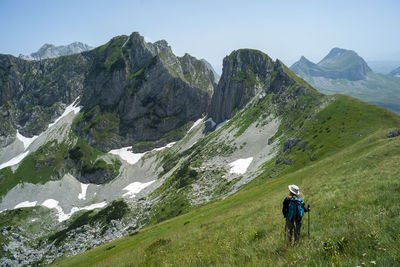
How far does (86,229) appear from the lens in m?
139

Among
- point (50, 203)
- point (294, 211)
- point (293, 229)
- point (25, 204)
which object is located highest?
point (294, 211)

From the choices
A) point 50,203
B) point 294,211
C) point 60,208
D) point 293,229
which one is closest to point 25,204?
point 50,203

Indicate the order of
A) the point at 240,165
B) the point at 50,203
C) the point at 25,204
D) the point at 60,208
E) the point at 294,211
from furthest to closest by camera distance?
the point at 25,204
the point at 50,203
the point at 60,208
the point at 240,165
the point at 294,211

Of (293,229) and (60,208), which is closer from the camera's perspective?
(293,229)

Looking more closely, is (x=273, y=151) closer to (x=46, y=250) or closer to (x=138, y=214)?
(x=138, y=214)

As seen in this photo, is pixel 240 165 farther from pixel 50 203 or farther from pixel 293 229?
pixel 50 203

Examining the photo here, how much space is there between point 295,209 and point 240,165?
4492 inches

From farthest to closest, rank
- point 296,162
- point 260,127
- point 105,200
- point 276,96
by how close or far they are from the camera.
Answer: point 105,200 < point 276,96 < point 260,127 < point 296,162

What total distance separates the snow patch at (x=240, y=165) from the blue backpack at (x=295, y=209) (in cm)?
10483

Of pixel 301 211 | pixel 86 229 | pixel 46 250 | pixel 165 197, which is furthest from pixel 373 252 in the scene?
pixel 46 250

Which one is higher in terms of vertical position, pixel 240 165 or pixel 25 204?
pixel 25 204

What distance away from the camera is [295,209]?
9.43m

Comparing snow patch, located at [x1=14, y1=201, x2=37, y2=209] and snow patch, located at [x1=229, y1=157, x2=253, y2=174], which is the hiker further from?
snow patch, located at [x1=14, y1=201, x2=37, y2=209]

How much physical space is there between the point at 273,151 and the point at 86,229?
122 metres
